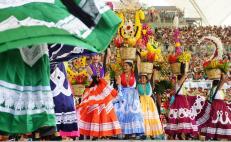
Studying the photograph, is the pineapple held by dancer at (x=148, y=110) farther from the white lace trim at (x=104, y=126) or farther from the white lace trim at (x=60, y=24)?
the white lace trim at (x=60, y=24)

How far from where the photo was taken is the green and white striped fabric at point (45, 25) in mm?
3389

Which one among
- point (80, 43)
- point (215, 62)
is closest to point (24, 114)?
point (80, 43)

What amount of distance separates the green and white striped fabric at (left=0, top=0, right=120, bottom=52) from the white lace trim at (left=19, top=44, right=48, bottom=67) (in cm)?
49

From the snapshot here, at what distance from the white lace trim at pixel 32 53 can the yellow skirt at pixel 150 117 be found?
5214 millimetres

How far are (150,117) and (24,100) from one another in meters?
5.34

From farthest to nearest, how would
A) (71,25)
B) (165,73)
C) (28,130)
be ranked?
1. (165,73)
2. (28,130)
3. (71,25)

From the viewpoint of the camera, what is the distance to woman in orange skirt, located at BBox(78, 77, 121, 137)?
8.02 meters

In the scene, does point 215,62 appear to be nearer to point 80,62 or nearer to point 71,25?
point 80,62

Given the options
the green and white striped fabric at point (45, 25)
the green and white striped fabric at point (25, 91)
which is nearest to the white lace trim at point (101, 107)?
the green and white striped fabric at point (25, 91)

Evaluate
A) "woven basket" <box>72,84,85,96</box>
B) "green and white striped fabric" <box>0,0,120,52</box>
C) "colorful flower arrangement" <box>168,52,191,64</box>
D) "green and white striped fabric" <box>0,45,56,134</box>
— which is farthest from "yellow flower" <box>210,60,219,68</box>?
"green and white striped fabric" <box>0,0,120,52</box>

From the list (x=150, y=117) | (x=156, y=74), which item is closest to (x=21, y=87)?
(x=150, y=117)

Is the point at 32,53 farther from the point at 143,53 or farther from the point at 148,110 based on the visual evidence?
the point at 148,110

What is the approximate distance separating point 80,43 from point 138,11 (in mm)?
5717

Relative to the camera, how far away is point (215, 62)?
9898mm
